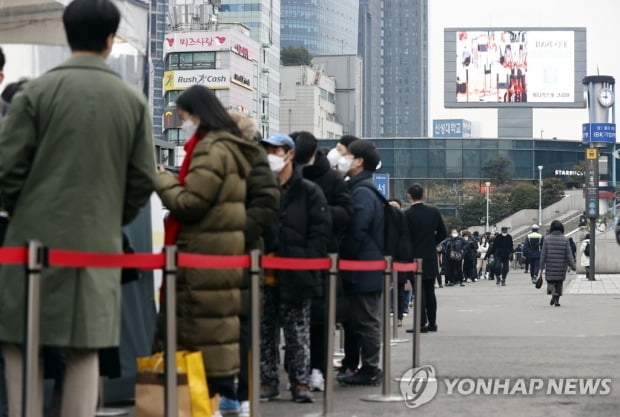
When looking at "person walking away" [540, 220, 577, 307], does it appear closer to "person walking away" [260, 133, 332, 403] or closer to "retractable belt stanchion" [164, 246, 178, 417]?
"person walking away" [260, 133, 332, 403]

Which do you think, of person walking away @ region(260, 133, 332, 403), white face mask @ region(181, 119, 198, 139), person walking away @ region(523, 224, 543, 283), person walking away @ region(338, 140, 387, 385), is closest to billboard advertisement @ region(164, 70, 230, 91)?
person walking away @ region(523, 224, 543, 283)

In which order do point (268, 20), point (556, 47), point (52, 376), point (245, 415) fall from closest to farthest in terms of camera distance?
point (52, 376)
point (245, 415)
point (556, 47)
point (268, 20)

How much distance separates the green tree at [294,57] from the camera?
17429cm

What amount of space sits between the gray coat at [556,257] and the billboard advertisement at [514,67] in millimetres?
86471

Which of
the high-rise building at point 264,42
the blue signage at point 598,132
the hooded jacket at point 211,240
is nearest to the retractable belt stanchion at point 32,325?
the hooded jacket at point 211,240

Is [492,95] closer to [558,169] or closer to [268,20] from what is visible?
[558,169]

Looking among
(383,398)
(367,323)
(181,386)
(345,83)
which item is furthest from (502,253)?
(345,83)

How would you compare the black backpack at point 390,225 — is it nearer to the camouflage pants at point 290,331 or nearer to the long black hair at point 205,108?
the camouflage pants at point 290,331

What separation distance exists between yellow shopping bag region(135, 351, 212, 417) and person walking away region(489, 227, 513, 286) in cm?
3415

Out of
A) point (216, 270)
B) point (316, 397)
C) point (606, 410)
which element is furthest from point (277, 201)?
point (606, 410)

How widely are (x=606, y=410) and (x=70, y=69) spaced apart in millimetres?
4369

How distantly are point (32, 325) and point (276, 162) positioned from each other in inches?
147

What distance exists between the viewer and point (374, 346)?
10.4m

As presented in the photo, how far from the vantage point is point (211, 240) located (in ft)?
24.0
